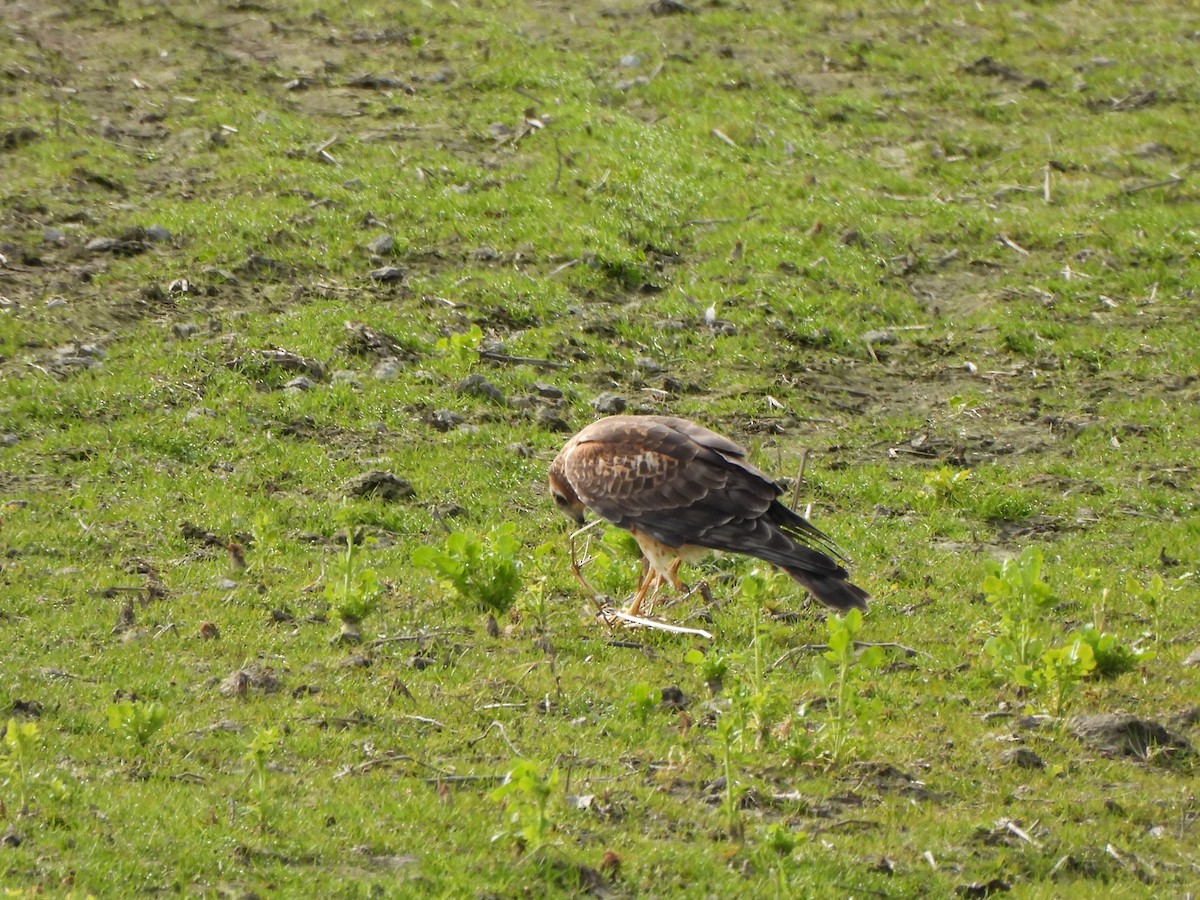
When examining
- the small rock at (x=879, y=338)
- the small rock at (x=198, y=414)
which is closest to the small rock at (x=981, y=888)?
the small rock at (x=198, y=414)

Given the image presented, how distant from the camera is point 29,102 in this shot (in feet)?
52.3

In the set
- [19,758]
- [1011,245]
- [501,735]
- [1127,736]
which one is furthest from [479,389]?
[1011,245]

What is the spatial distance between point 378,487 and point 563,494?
1487mm

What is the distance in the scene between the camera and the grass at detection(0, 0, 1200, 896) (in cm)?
709

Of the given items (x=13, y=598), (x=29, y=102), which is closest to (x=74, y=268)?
(x=29, y=102)

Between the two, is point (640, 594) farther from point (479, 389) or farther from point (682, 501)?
point (479, 389)

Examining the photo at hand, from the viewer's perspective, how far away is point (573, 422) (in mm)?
12500

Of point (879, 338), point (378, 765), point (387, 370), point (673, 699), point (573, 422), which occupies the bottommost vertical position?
point (879, 338)

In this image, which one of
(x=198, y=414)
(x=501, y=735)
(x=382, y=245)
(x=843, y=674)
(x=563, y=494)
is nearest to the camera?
(x=843, y=674)

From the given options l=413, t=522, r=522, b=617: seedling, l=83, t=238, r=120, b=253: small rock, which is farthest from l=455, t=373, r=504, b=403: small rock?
l=83, t=238, r=120, b=253: small rock

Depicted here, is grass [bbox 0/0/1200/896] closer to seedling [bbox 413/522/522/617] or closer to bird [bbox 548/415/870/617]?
seedling [bbox 413/522/522/617]

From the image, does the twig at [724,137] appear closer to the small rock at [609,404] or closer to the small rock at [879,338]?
the small rock at [879,338]

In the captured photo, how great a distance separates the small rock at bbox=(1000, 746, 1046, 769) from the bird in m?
1.30

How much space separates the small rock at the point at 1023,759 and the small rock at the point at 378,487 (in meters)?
4.68
